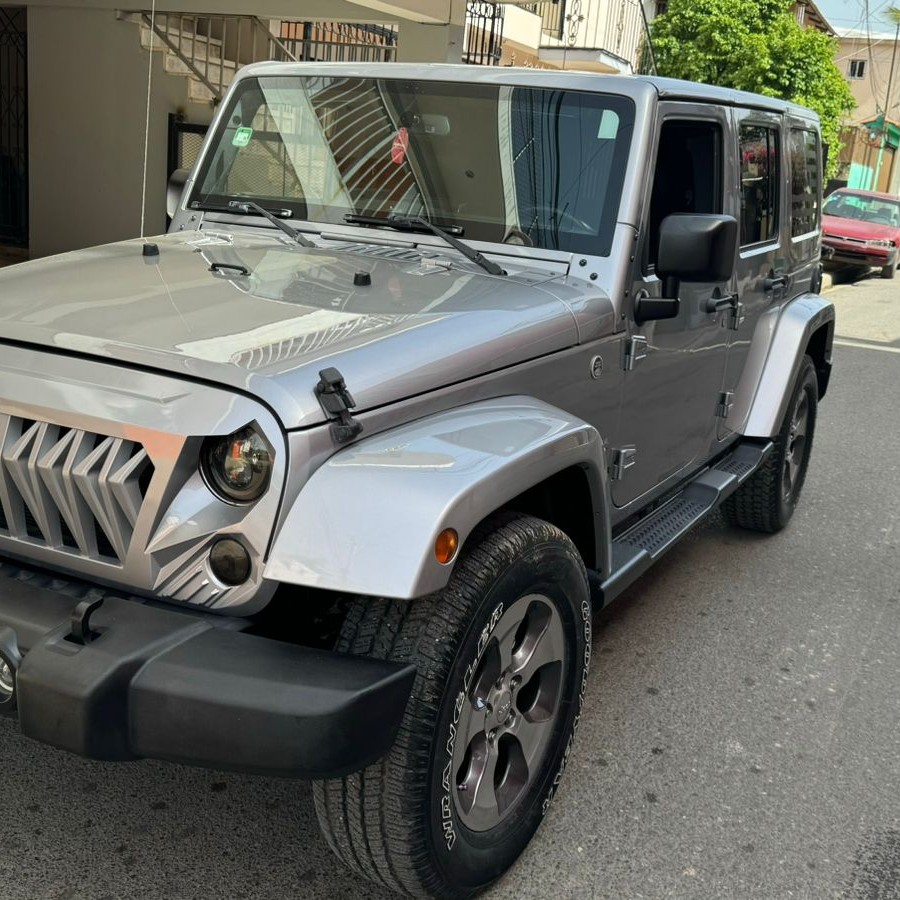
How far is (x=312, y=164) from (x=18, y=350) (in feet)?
5.22

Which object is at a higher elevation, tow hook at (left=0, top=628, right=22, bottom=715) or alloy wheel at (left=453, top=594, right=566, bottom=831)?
tow hook at (left=0, top=628, right=22, bottom=715)

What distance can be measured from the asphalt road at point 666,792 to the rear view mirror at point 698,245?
1465 mm

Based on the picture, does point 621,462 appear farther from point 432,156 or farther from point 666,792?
point 432,156

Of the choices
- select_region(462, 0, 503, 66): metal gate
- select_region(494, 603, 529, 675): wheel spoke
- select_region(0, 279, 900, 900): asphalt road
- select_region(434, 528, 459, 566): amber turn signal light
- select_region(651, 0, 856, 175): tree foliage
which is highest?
select_region(651, 0, 856, 175): tree foliage

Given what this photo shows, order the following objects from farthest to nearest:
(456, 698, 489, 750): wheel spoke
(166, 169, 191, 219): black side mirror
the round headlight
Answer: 1. (166, 169, 191, 219): black side mirror
2. (456, 698, 489, 750): wheel spoke
3. the round headlight

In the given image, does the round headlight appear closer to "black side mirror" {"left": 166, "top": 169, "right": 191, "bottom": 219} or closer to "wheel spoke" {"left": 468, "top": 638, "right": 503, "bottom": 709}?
"wheel spoke" {"left": 468, "top": 638, "right": 503, "bottom": 709}

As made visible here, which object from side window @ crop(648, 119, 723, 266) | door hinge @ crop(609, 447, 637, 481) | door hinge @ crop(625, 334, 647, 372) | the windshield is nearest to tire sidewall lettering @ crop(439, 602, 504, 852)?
door hinge @ crop(609, 447, 637, 481)

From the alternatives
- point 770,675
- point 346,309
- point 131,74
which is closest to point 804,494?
point 770,675

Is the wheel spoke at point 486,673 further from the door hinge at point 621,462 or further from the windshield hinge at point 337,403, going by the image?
the door hinge at point 621,462

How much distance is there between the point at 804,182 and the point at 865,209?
18.8 meters

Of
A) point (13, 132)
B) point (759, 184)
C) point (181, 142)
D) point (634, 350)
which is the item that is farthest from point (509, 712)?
point (13, 132)

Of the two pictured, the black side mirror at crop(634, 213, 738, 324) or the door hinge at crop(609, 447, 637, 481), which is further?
the door hinge at crop(609, 447, 637, 481)

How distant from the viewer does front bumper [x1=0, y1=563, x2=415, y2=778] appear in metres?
2.12

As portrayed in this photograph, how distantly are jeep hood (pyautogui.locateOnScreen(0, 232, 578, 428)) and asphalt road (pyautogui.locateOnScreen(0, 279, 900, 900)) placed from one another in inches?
48.9
